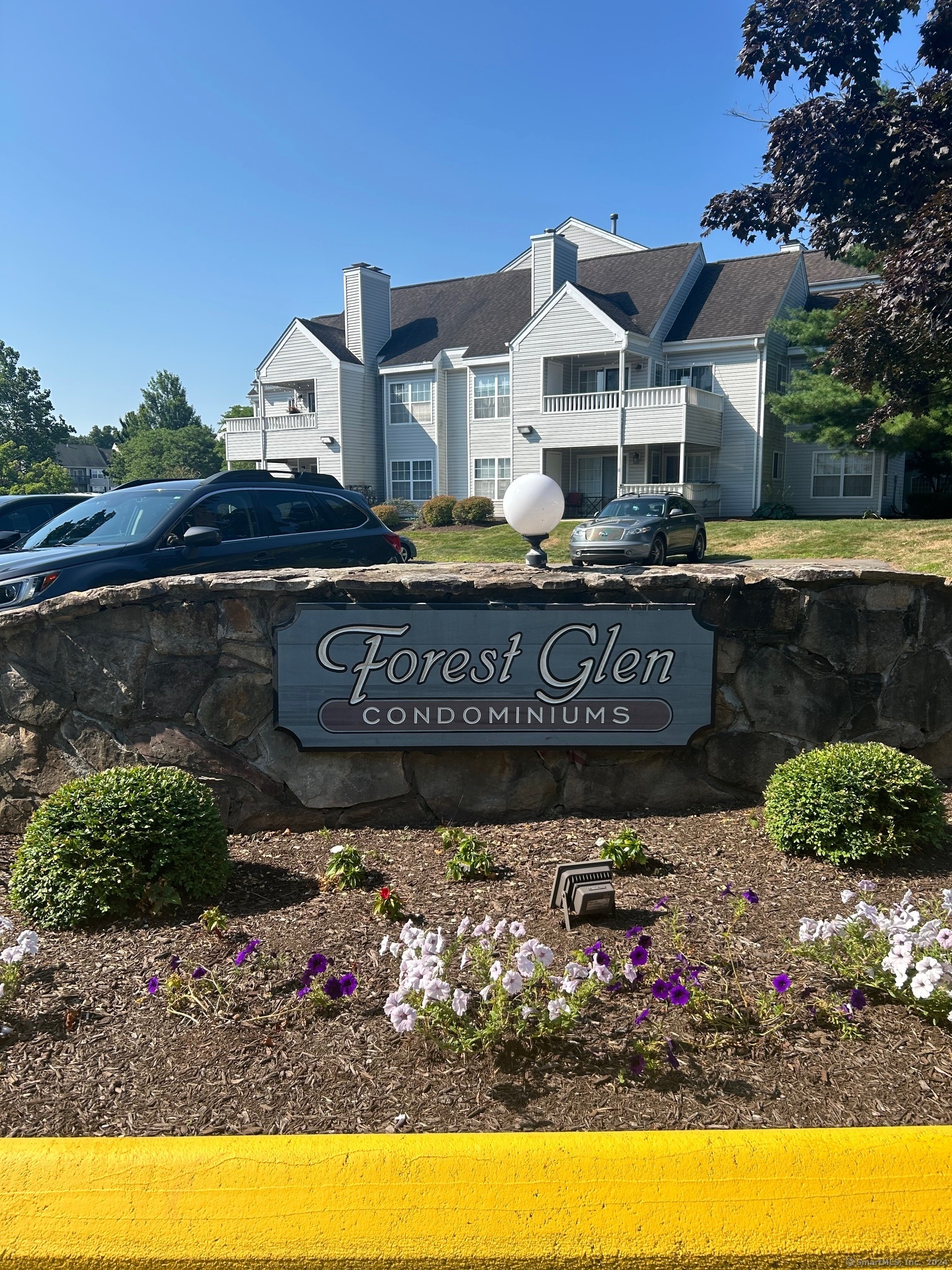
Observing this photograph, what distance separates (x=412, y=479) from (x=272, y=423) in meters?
6.22

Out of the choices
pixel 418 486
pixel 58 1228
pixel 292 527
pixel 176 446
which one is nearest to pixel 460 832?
pixel 58 1228

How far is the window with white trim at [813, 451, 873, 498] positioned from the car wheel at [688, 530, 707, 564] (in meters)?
11.1

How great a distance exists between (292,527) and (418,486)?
2843cm

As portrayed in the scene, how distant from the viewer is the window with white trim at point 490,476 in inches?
1353

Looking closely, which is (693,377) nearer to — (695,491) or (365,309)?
(695,491)

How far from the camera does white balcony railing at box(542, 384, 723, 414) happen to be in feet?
95.8

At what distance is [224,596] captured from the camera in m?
5.32

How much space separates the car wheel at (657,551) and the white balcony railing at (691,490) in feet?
32.2

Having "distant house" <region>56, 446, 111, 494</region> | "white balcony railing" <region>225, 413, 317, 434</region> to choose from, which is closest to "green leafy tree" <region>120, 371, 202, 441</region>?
"distant house" <region>56, 446, 111, 494</region>

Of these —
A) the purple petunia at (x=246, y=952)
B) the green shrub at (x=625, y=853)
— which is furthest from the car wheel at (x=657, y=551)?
the purple petunia at (x=246, y=952)

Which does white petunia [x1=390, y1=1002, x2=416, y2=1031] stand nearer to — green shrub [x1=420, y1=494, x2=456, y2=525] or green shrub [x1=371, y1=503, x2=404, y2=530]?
green shrub [x1=371, y1=503, x2=404, y2=530]

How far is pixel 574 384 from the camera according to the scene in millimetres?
33562

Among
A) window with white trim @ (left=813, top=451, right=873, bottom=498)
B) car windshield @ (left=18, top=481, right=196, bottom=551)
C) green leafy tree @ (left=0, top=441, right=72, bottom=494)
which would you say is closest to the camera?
car windshield @ (left=18, top=481, right=196, bottom=551)

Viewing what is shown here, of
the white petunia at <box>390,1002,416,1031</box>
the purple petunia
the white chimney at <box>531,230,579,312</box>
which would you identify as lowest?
the purple petunia
